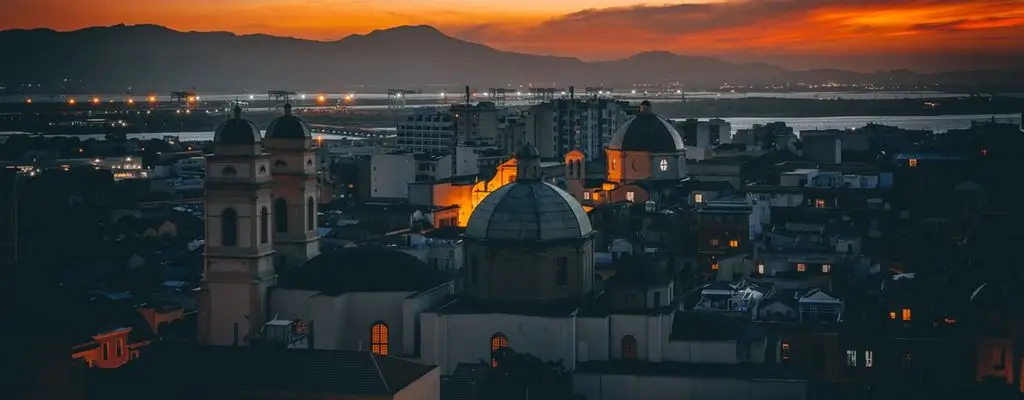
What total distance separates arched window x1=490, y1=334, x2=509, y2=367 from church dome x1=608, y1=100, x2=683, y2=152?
83.7 feet

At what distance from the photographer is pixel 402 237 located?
141 ft

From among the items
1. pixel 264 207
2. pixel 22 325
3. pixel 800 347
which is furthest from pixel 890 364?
pixel 22 325

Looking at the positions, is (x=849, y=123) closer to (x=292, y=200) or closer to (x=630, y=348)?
(x=292, y=200)

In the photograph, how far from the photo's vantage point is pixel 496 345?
26797mm

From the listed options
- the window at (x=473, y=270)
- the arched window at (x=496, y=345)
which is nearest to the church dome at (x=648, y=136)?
the window at (x=473, y=270)

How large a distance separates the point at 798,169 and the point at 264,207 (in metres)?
34.7

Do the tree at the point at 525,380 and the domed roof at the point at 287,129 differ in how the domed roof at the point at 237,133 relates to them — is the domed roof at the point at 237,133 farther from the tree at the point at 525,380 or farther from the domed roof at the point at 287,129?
the tree at the point at 525,380

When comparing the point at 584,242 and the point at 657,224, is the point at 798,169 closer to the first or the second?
the point at 657,224

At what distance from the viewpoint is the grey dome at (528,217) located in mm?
27078

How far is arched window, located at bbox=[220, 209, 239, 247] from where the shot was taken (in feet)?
94.0

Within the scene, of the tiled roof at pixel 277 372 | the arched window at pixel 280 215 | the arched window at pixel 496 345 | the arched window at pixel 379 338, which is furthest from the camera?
the arched window at pixel 280 215

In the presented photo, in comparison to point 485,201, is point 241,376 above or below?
below

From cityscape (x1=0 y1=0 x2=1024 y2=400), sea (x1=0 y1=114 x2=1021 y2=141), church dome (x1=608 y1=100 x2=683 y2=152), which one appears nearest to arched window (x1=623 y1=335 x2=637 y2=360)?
cityscape (x1=0 y1=0 x2=1024 y2=400)

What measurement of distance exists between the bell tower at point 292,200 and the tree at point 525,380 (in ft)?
19.9
